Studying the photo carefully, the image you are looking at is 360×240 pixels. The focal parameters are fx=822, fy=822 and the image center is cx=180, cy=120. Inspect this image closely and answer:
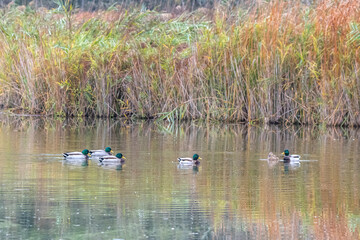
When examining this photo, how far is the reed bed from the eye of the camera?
17750mm

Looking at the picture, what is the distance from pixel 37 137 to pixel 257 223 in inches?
334

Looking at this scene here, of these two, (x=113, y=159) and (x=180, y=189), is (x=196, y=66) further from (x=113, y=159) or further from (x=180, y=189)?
(x=180, y=189)

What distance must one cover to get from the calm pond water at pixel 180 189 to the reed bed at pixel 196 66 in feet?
6.46

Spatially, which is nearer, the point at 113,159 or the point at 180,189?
the point at 180,189

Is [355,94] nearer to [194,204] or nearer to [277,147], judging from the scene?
[277,147]

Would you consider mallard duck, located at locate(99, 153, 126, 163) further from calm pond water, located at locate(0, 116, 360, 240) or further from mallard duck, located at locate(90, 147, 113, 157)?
mallard duck, located at locate(90, 147, 113, 157)

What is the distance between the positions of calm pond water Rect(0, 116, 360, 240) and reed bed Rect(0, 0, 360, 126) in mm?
1969

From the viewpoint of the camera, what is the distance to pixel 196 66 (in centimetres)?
1889

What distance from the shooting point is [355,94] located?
17.3m

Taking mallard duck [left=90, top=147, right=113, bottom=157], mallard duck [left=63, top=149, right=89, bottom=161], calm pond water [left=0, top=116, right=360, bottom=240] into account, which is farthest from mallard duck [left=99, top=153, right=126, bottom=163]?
mallard duck [left=90, top=147, right=113, bottom=157]

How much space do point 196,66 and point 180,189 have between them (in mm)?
9406

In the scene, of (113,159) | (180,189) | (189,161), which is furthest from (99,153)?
(180,189)

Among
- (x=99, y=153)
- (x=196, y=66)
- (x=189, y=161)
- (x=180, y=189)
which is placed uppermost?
(x=196, y=66)

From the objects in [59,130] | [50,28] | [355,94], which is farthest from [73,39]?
[355,94]
